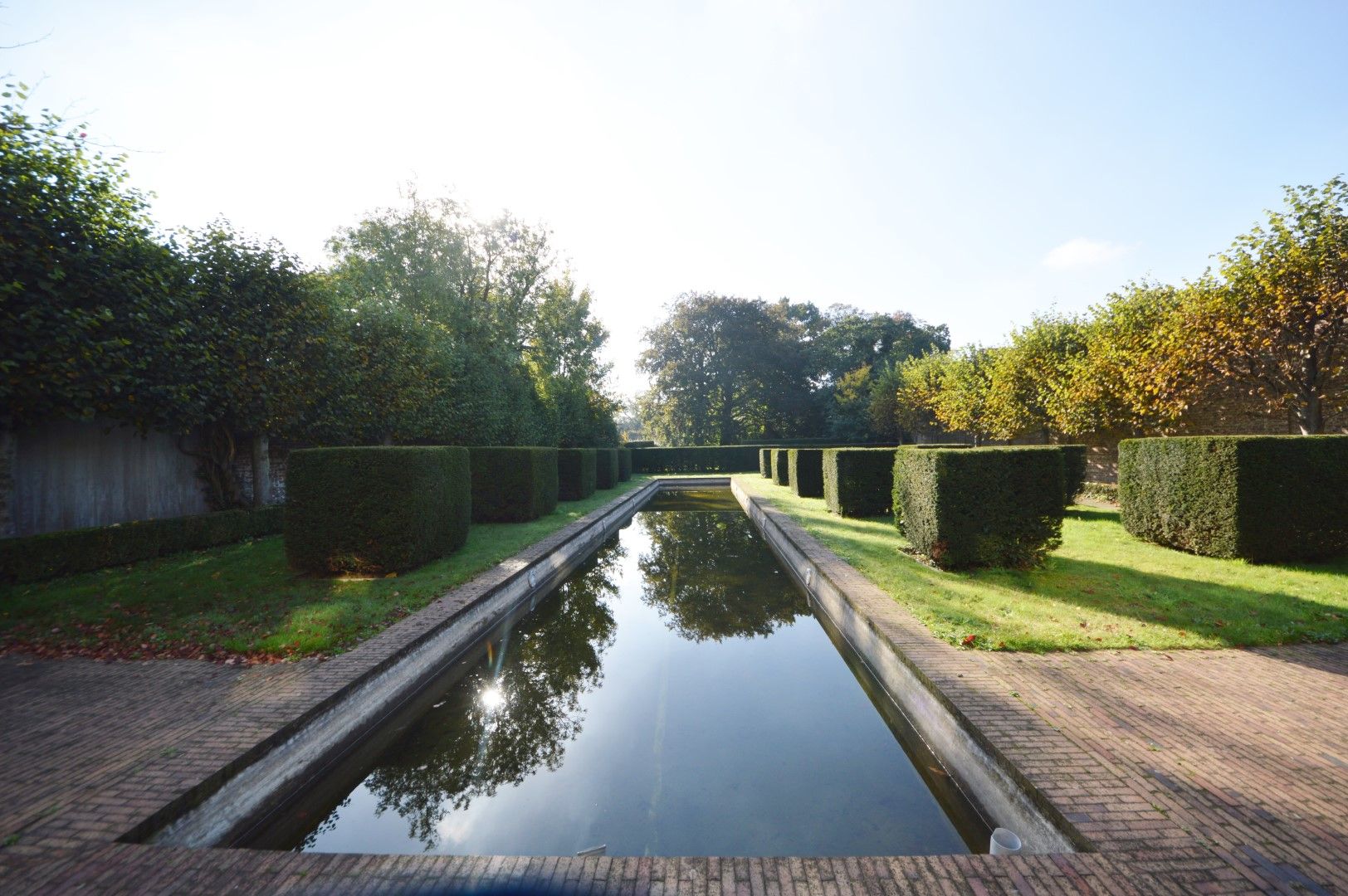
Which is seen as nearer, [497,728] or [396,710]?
[497,728]

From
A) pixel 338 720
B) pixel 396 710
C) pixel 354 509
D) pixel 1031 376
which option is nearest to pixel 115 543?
pixel 354 509

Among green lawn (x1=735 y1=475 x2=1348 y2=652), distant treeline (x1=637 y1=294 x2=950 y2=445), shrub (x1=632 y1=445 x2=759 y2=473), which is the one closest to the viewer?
green lawn (x1=735 y1=475 x2=1348 y2=652)

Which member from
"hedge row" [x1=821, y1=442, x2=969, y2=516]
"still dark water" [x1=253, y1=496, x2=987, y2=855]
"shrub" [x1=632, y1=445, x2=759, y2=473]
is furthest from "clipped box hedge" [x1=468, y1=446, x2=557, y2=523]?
"shrub" [x1=632, y1=445, x2=759, y2=473]

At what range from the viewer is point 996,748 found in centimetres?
296

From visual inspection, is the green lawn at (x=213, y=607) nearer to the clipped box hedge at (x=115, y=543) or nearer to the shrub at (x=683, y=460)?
the clipped box hedge at (x=115, y=543)

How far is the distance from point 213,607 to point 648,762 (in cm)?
580

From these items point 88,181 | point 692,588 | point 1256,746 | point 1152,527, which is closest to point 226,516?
point 88,181

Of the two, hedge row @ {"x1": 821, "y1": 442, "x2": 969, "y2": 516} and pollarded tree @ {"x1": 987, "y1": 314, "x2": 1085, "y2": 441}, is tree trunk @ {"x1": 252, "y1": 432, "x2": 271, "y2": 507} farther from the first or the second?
pollarded tree @ {"x1": 987, "y1": 314, "x2": 1085, "y2": 441}

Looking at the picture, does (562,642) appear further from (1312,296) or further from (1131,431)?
(1131,431)

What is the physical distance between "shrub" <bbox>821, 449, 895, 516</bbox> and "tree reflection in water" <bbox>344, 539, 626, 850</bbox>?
7.87m

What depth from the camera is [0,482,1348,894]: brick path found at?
85.2 inches

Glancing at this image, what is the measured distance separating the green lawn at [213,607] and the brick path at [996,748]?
1.47 ft

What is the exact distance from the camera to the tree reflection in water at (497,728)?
331cm

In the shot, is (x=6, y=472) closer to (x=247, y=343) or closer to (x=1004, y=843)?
(x=247, y=343)
